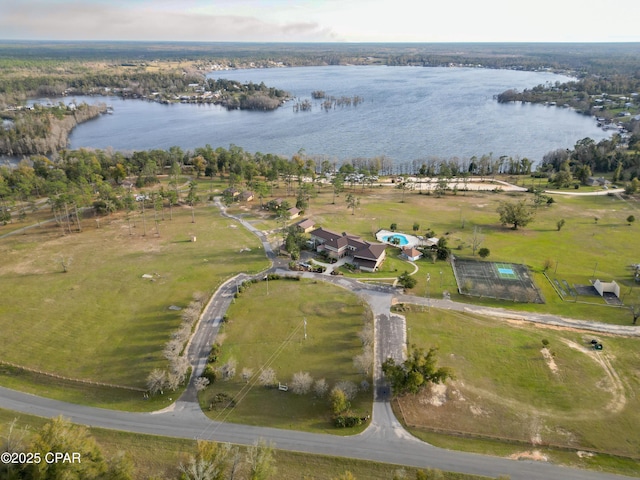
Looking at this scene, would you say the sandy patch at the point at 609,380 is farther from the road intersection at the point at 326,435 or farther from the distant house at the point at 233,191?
the distant house at the point at 233,191

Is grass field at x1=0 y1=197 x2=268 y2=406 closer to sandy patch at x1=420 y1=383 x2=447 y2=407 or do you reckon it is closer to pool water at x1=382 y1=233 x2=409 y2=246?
pool water at x1=382 y1=233 x2=409 y2=246

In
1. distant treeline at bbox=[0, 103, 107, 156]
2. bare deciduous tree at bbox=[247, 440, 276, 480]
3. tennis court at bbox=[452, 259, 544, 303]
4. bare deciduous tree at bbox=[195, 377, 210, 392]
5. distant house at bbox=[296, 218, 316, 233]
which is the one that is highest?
distant treeline at bbox=[0, 103, 107, 156]

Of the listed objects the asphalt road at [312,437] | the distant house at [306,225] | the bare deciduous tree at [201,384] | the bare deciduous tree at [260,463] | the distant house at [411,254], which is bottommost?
the asphalt road at [312,437]

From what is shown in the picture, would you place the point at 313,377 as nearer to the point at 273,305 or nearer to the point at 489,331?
the point at 273,305

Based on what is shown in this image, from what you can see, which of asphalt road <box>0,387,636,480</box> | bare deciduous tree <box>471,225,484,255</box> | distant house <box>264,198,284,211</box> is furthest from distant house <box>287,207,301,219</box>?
asphalt road <box>0,387,636,480</box>

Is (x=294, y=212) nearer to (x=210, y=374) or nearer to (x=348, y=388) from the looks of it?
(x=210, y=374)

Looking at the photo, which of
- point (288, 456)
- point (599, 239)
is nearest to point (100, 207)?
point (288, 456)

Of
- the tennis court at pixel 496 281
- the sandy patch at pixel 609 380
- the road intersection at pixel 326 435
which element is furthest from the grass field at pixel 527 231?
the road intersection at pixel 326 435
